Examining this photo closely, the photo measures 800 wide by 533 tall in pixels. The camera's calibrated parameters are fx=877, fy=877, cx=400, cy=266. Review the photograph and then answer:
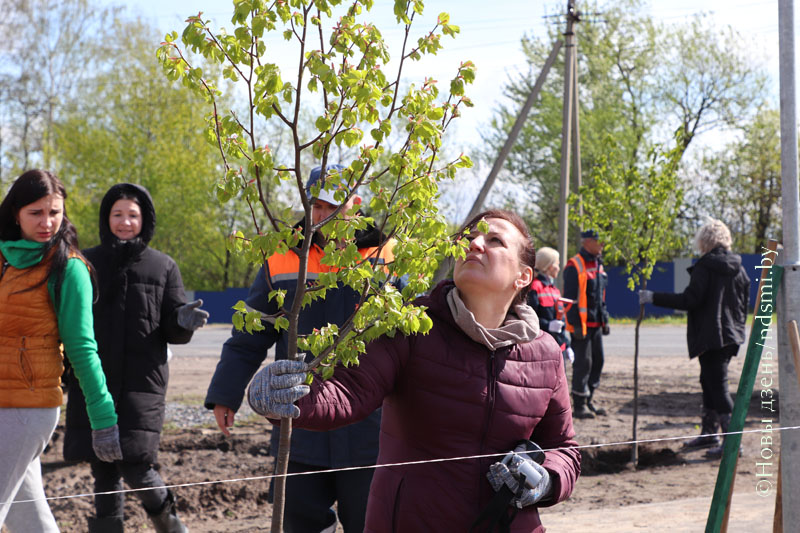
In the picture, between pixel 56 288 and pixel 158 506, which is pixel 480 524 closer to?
pixel 56 288

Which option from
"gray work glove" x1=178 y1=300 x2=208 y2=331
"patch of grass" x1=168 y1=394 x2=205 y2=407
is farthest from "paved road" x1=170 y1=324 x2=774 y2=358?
"gray work glove" x1=178 y1=300 x2=208 y2=331

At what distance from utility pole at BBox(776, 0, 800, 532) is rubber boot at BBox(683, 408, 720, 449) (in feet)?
12.3

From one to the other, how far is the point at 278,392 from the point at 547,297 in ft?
21.3

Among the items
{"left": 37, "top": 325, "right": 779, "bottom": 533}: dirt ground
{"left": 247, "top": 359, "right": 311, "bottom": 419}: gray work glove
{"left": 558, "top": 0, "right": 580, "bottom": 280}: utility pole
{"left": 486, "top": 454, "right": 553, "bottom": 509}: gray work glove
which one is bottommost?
{"left": 37, "top": 325, "right": 779, "bottom": 533}: dirt ground

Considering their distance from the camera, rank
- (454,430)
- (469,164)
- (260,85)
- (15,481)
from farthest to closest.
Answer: (15,481) → (454,430) → (469,164) → (260,85)

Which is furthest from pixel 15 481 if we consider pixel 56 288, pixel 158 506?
pixel 158 506

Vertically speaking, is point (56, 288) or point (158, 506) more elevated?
point (56, 288)

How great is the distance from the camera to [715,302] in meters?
7.14

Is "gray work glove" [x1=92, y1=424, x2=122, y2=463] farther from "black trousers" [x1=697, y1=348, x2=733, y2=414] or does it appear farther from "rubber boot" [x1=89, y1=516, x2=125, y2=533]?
"black trousers" [x1=697, y1=348, x2=733, y2=414]

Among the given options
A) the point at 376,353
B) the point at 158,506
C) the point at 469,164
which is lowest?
the point at 158,506

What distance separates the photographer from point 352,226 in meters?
2.13

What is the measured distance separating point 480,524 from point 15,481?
1.83 metres

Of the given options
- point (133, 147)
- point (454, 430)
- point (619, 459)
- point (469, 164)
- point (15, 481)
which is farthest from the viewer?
point (133, 147)

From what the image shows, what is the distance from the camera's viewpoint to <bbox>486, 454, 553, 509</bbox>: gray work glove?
2.29m
